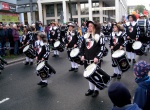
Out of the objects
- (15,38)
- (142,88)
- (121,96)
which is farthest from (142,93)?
(15,38)

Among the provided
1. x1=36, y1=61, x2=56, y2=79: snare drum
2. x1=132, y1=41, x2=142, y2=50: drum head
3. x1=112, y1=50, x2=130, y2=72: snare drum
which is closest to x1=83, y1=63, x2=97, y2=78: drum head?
x1=112, y1=50, x2=130, y2=72: snare drum

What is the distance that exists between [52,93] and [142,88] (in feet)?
12.4

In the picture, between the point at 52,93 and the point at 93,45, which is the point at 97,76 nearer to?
the point at 93,45

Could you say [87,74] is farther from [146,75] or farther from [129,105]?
[129,105]

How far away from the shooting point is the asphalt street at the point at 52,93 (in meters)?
5.33

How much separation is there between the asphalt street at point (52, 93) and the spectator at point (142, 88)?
2.07m

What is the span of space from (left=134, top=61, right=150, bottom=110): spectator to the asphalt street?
81.6 inches

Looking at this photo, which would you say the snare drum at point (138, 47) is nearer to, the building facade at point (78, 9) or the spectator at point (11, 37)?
the spectator at point (11, 37)

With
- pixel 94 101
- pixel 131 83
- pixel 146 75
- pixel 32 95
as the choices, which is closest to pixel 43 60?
pixel 32 95

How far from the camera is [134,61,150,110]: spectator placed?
293 cm

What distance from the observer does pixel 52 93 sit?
6324 millimetres

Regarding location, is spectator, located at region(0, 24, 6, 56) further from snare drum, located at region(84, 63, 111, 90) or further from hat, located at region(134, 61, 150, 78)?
hat, located at region(134, 61, 150, 78)

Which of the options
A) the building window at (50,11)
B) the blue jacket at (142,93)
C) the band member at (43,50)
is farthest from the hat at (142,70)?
the building window at (50,11)

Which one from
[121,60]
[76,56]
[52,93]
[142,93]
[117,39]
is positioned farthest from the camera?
[76,56]
